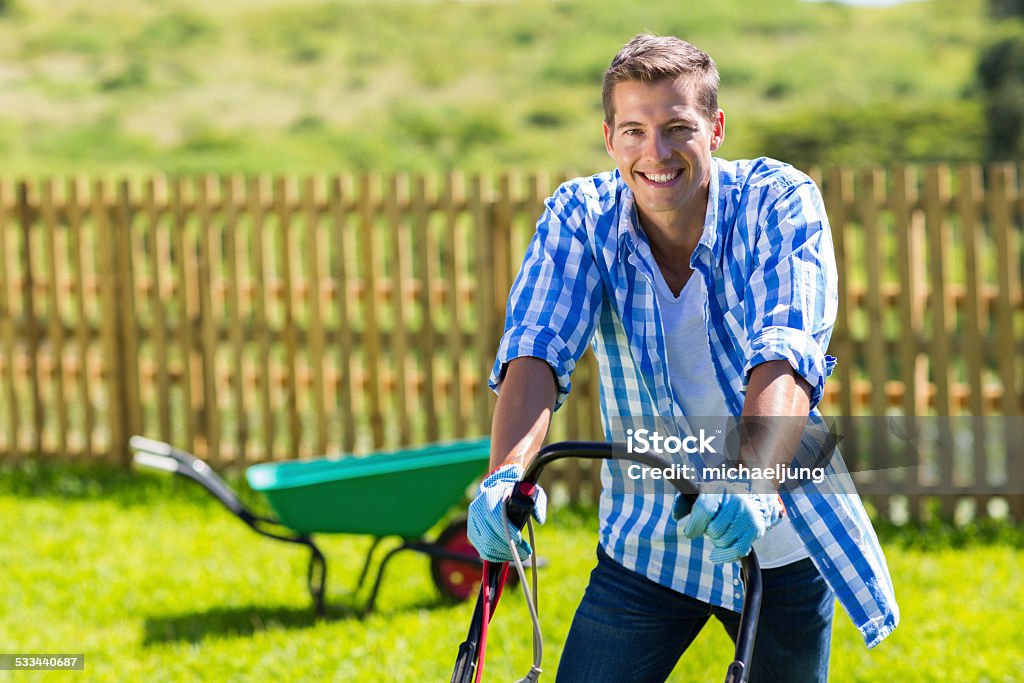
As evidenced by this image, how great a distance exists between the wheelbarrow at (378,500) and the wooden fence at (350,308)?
1.57m

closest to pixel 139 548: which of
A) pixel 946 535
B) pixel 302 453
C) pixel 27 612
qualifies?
pixel 27 612

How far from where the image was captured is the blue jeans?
2.40m

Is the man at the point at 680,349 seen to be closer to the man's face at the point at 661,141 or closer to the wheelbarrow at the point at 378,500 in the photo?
the man's face at the point at 661,141

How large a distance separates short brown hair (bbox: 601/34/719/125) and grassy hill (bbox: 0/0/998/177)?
21090mm

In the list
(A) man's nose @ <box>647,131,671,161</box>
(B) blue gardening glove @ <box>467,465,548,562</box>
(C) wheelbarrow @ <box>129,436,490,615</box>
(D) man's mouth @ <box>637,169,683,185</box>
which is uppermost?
(A) man's nose @ <box>647,131,671,161</box>

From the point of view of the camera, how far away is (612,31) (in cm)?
3650

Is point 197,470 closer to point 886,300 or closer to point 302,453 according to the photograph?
point 302,453

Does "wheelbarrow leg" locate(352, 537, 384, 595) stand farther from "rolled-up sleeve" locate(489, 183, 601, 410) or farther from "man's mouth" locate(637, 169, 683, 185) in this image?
"man's mouth" locate(637, 169, 683, 185)

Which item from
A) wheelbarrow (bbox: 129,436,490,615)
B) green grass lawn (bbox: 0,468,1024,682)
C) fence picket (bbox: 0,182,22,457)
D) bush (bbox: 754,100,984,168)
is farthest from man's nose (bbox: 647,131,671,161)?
bush (bbox: 754,100,984,168)

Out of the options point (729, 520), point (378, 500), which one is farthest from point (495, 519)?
point (378, 500)

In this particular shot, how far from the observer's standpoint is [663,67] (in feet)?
7.00

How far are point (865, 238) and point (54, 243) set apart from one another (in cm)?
474

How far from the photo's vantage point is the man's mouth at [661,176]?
2215 millimetres

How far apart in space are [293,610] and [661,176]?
3.39 meters
